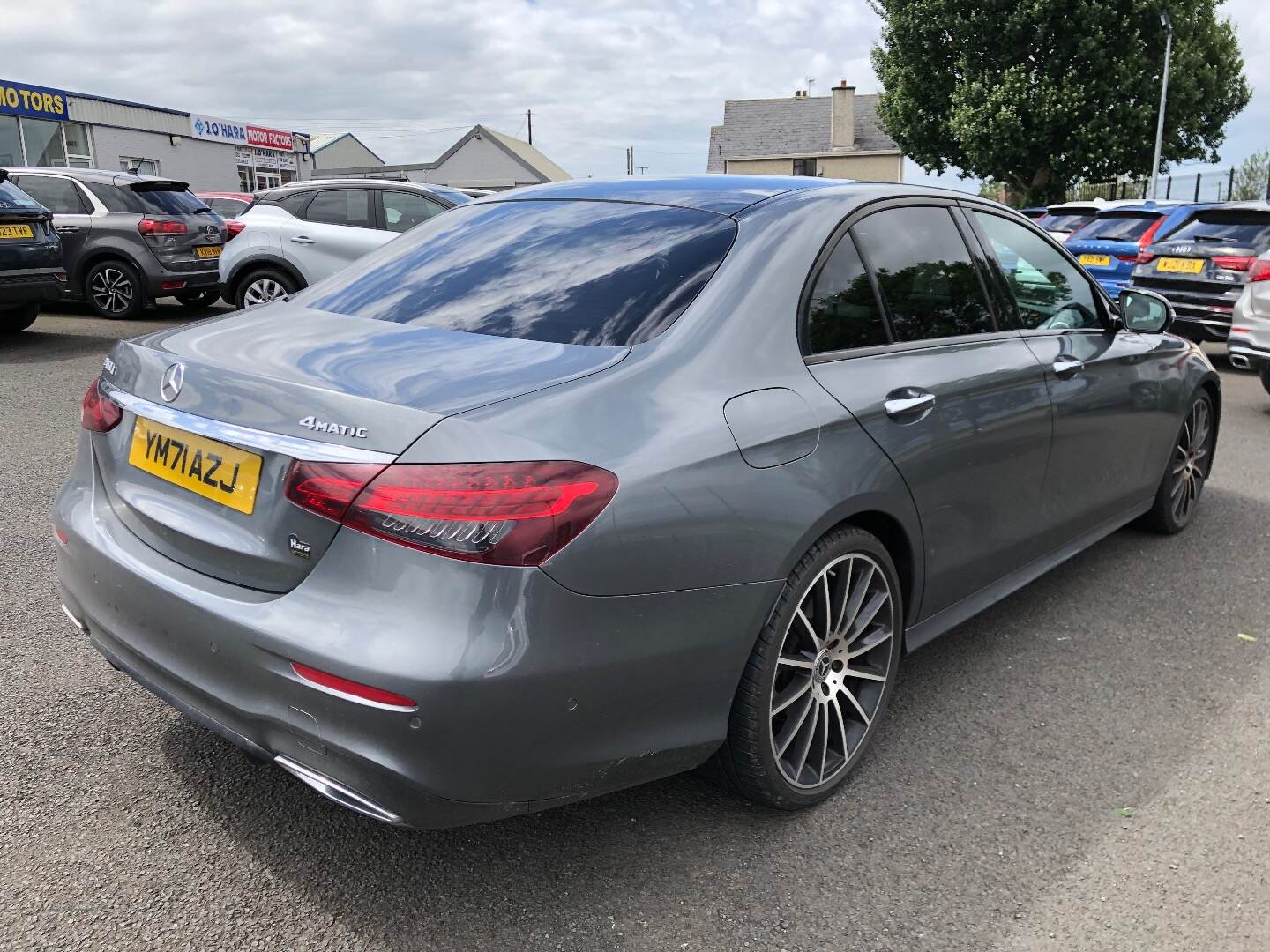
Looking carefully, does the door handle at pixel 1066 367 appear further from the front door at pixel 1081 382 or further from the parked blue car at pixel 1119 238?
the parked blue car at pixel 1119 238

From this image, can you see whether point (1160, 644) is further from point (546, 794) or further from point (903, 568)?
point (546, 794)

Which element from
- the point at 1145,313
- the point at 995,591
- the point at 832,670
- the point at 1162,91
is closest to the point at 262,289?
the point at 1145,313

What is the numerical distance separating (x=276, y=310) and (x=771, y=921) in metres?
2.01

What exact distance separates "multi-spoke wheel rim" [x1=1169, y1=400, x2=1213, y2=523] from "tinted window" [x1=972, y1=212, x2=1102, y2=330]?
3.82 ft

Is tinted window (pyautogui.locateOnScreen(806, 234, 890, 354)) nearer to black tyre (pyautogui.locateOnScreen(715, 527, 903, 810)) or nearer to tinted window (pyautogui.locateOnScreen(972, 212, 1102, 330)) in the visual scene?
black tyre (pyautogui.locateOnScreen(715, 527, 903, 810))

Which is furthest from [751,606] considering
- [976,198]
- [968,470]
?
[976,198]

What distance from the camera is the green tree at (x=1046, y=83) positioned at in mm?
25875

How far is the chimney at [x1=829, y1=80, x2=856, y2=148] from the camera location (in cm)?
5159

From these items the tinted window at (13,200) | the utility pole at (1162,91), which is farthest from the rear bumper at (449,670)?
the utility pole at (1162,91)

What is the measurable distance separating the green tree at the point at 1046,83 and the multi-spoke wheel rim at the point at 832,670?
87.1ft

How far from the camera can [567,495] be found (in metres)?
1.98

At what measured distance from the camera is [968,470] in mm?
3084

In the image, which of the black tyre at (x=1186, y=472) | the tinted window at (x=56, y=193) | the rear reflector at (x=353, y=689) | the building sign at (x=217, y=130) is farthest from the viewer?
the building sign at (x=217, y=130)

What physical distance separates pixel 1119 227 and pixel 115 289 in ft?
38.5
